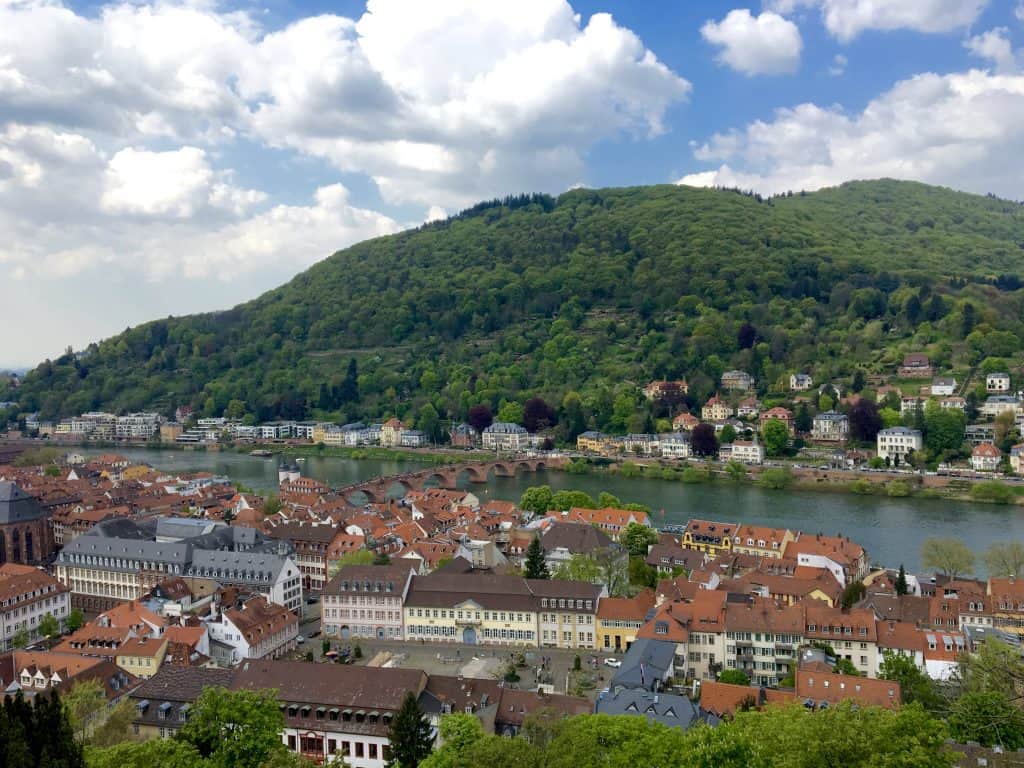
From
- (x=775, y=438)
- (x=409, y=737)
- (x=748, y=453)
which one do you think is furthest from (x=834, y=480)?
(x=409, y=737)

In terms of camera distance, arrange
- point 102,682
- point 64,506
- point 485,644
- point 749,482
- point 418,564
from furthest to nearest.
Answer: point 749,482 → point 64,506 → point 418,564 → point 485,644 → point 102,682

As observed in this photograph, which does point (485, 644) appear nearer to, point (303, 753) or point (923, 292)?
point (303, 753)

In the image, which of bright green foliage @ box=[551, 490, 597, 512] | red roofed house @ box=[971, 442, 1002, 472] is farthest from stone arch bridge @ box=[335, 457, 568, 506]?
red roofed house @ box=[971, 442, 1002, 472]

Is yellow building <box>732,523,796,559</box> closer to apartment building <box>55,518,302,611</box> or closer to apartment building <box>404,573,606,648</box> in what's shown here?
apartment building <box>404,573,606,648</box>

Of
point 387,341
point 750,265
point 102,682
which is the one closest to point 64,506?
point 102,682

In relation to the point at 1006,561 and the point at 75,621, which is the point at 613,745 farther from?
the point at 1006,561

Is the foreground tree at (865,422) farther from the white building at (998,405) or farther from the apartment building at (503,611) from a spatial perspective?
the apartment building at (503,611)
